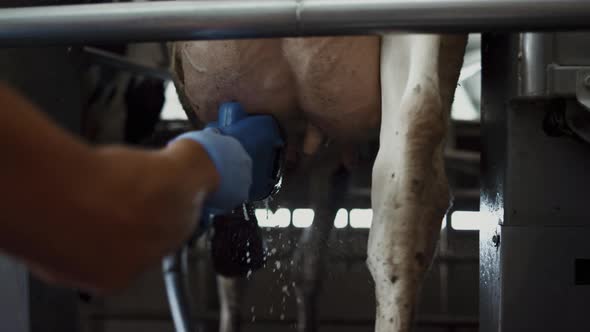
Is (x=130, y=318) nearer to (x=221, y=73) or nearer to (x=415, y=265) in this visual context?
(x=221, y=73)

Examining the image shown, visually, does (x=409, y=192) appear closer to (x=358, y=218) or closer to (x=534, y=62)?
(x=534, y=62)

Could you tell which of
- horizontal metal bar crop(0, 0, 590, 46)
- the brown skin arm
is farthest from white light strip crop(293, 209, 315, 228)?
the brown skin arm

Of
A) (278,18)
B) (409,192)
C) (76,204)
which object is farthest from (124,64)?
(76,204)

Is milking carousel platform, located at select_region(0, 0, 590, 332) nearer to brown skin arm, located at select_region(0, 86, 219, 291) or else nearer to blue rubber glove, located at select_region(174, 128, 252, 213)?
blue rubber glove, located at select_region(174, 128, 252, 213)

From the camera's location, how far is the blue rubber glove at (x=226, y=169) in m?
0.51

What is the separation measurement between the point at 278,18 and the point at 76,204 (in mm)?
322

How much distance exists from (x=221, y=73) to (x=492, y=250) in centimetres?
45

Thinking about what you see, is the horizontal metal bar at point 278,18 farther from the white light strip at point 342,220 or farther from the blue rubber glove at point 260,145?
the white light strip at point 342,220

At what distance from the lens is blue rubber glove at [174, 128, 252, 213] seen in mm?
512

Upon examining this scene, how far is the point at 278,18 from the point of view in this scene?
63 cm

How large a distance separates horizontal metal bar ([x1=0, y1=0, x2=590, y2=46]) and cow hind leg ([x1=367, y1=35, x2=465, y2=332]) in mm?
309

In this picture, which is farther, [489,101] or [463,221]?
[463,221]

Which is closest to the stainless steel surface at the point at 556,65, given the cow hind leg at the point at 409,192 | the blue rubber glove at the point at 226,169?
the cow hind leg at the point at 409,192

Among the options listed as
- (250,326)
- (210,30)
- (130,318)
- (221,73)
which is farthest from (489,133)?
(130,318)
